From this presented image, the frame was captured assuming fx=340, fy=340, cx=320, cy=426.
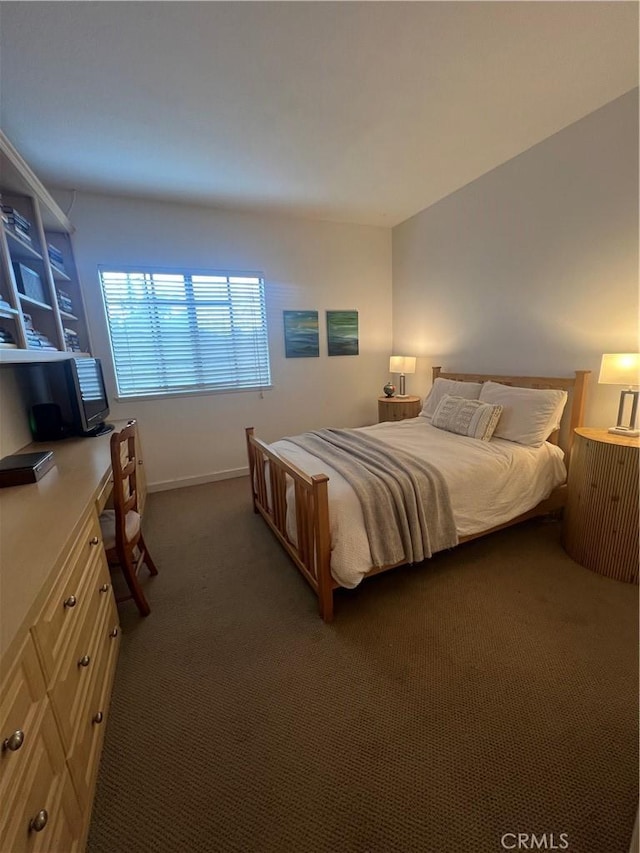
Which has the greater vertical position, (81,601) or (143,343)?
(143,343)

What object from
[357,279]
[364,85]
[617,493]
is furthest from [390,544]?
[357,279]

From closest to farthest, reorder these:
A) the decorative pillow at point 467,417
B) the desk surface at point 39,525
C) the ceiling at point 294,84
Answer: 1. the desk surface at point 39,525
2. the ceiling at point 294,84
3. the decorative pillow at point 467,417

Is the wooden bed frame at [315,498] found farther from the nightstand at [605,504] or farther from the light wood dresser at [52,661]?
the light wood dresser at [52,661]

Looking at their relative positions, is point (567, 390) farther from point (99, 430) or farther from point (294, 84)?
point (99, 430)

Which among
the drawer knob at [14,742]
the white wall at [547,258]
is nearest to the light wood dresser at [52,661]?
the drawer knob at [14,742]

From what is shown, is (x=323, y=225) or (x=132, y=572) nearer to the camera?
(x=132, y=572)

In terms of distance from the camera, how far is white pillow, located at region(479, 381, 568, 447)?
8.05 feet

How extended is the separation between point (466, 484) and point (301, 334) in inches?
101

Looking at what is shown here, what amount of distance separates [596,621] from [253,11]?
3.20 meters

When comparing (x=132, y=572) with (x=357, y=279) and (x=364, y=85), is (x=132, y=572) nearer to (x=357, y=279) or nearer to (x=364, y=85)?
(x=364, y=85)

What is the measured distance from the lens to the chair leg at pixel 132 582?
5.82 feet

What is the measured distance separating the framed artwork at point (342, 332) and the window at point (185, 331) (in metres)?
0.79

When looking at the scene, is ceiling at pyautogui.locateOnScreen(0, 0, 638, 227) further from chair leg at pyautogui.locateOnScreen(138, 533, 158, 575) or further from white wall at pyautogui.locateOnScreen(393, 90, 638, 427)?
chair leg at pyautogui.locateOnScreen(138, 533, 158, 575)

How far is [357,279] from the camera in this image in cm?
411
